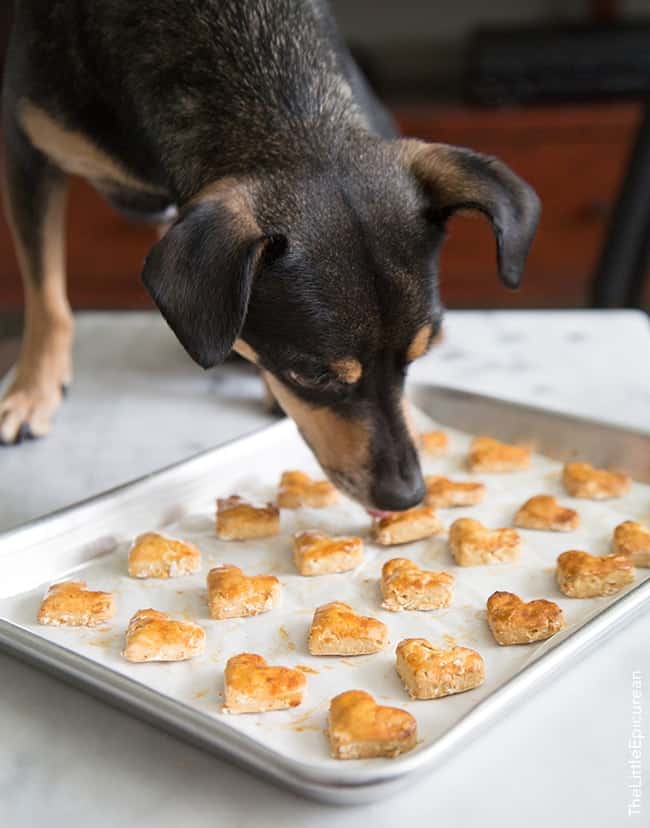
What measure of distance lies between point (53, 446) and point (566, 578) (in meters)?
0.69

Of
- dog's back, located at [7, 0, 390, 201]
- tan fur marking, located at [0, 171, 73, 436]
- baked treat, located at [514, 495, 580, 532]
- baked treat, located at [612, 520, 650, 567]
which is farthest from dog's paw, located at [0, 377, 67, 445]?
baked treat, located at [612, 520, 650, 567]

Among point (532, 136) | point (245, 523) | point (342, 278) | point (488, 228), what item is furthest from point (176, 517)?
point (532, 136)

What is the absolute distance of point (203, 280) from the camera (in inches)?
42.8

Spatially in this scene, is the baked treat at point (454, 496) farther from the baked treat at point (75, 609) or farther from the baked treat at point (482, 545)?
the baked treat at point (75, 609)

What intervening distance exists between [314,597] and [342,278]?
0.99 ft

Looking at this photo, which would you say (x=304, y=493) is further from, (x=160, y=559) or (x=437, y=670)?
(x=437, y=670)

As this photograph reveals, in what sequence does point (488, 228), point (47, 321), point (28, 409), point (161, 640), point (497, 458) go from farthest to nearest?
1. point (488, 228)
2. point (47, 321)
3. point (28, 409)
4. point (497, 458)
5. point (161, 640)

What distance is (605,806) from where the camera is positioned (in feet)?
2.55

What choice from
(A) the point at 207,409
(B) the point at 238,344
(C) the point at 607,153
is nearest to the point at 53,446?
(A) the point at 207,409

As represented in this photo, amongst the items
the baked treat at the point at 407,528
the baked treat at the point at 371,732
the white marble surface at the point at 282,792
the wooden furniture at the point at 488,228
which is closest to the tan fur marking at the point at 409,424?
the baked treat at the point at 407,528

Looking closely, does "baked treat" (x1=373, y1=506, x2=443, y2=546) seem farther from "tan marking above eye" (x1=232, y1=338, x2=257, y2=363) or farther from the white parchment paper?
"tan marking above eye" (x1=232, y1=338, x2=257, y2=363)

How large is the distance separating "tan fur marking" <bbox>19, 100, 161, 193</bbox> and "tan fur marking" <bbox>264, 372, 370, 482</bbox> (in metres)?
0.41

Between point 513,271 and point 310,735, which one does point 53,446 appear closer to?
point 513,271

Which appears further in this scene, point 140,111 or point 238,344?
point 140,111
